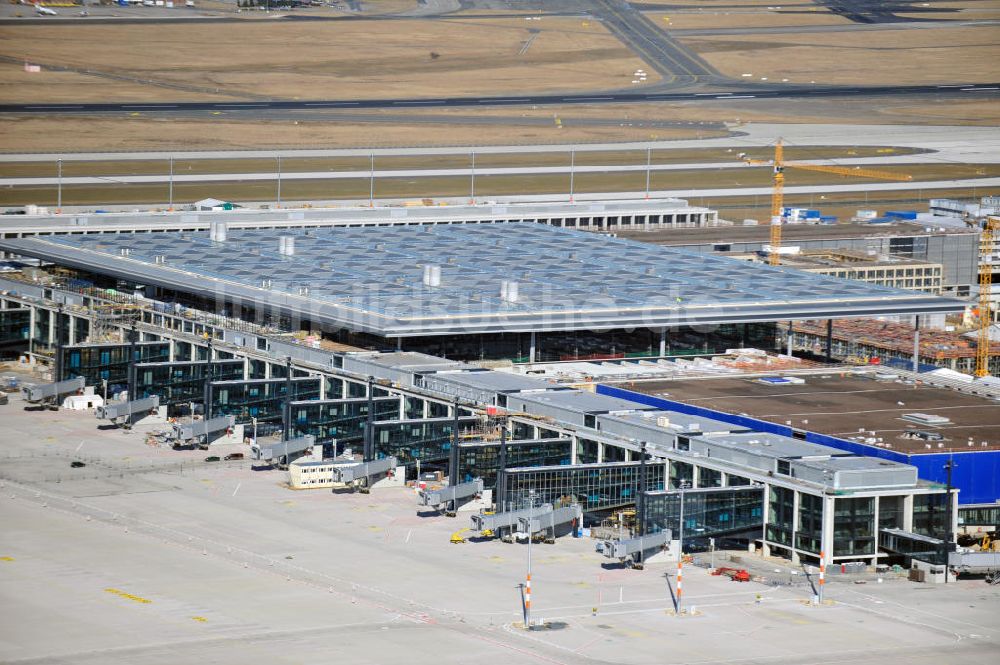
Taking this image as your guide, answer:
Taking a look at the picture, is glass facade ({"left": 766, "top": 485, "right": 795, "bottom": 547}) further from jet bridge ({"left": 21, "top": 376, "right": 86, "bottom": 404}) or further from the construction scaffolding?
jet bridge ({"left": 21, "top": 376, "right": 86, "bottom": 404})

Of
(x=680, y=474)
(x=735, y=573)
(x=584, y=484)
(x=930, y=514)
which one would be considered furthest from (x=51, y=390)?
(x=930, y=514)

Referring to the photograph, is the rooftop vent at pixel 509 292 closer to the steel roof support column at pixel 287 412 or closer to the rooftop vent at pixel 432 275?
the rooftop vent at pixel 432 275

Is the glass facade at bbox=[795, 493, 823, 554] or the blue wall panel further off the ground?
the blue wall panel

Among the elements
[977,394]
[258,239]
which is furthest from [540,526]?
[258,239]

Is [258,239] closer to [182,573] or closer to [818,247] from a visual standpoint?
[818,247]

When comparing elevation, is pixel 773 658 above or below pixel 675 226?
below

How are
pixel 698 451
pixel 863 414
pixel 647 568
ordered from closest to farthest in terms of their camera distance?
1. pixel 647 568
2. pixel 698 451
3. pixel 863 414

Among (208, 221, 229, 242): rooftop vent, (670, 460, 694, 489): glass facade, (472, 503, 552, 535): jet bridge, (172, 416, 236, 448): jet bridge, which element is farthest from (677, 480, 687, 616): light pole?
(208, 221, 229, 242): rooftop vent
